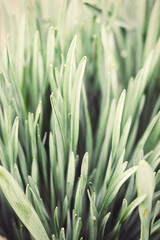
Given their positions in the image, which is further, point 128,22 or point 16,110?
point 128,22

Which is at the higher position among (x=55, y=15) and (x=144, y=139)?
(x=55, y=15)

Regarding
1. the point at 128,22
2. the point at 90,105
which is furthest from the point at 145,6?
the point at 90,105

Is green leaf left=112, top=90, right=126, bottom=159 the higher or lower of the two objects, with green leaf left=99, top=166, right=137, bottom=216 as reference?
higher

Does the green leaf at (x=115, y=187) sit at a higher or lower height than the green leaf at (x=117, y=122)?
lower

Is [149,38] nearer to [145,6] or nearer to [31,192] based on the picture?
[145,6]

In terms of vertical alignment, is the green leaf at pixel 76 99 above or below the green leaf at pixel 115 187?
above
